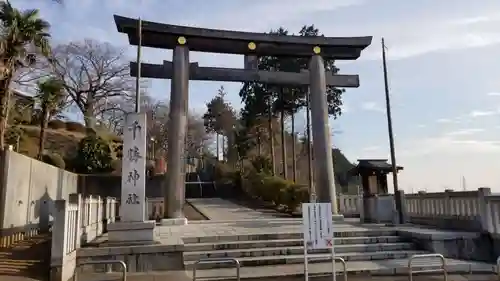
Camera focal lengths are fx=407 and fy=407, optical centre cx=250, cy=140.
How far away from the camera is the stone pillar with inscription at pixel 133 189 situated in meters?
9.96

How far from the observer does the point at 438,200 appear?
1291 centimetres

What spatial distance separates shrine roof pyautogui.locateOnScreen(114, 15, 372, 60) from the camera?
15.7 meters

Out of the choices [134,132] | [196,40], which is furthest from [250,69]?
[134,132]

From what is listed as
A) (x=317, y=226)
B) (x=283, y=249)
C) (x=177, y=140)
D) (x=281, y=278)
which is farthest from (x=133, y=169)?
(x=317, y=226)

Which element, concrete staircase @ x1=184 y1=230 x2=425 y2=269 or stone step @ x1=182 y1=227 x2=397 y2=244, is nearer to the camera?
concrete staircase @ x1=184 y1=230 x2=425 y2=269

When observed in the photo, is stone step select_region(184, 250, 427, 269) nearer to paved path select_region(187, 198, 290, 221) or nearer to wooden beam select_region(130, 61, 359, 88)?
paved path select_region(187, 198, 290, 221)

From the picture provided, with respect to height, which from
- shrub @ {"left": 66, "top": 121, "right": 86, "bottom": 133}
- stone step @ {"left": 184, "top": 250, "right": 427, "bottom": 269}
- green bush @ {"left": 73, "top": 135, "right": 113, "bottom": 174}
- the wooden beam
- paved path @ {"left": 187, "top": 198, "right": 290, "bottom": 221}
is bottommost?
stone step @ {"left": 184, "top": 250, "right": 427, "bottom": 269}

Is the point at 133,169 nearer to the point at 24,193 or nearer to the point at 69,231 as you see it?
the point at 69,231

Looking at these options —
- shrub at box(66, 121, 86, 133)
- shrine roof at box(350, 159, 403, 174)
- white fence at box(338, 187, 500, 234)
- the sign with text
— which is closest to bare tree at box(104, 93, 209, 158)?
shrub at box(66, 121, 86, 133)

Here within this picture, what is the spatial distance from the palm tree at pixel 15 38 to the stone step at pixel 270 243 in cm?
777

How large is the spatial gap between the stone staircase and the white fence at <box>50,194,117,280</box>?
2470 mm

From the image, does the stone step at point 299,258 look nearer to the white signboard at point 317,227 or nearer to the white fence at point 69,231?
the white fence at point 69,231

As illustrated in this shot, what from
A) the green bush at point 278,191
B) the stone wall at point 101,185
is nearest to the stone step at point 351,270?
the green bush at point 278,191

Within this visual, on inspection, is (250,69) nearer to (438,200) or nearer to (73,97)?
(438,200)
